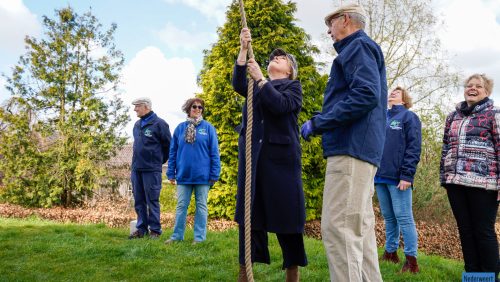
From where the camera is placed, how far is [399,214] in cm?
460

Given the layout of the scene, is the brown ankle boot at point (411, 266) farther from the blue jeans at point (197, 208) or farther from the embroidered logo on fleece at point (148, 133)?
the embroidered logo on fleece at point (148, 133)

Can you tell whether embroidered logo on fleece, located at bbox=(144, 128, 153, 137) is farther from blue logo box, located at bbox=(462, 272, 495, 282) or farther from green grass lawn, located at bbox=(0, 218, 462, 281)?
blue logo box, located at bbox=(462, 272, 495, 282)

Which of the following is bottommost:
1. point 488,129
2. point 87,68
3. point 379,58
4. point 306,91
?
point 488,129

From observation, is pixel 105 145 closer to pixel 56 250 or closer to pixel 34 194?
pixel 34 194

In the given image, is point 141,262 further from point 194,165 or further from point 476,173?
point 476,173

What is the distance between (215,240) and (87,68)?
9.44 meters

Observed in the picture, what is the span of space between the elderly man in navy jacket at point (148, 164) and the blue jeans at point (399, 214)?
328 centimetres

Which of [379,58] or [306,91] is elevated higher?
[306,91]

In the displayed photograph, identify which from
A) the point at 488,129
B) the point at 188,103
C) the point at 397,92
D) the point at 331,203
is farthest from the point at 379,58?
the point at 188,103

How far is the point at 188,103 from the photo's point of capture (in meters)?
6.29

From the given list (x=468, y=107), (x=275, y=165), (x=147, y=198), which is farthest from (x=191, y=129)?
(x=468, y=107)

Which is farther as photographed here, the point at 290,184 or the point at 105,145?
the point at 105,145

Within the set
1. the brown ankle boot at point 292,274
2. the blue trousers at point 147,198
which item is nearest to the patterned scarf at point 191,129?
the blue trousers at point 147,198

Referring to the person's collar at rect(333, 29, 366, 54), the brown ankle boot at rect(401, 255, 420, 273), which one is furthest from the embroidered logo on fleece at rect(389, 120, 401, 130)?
the person's collar at rect(333, 29, 366, 54)
